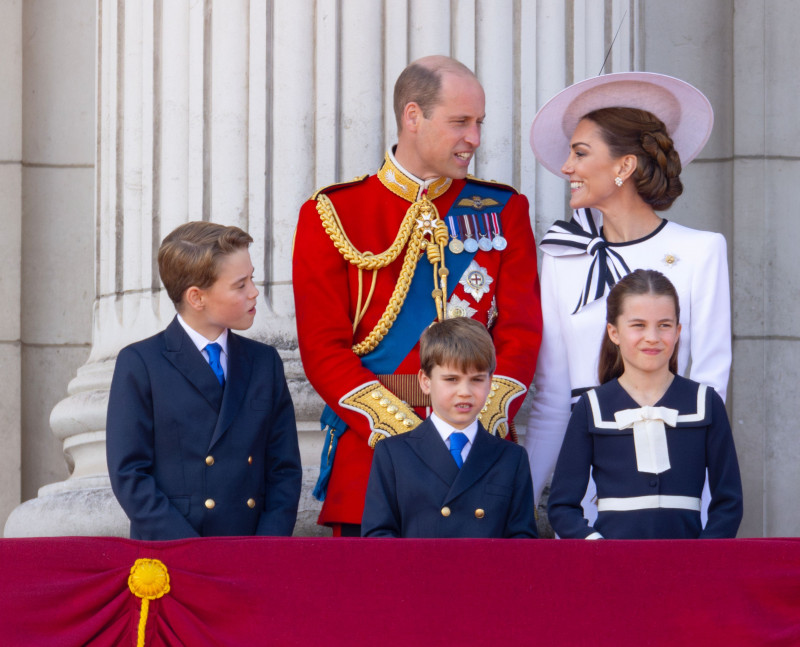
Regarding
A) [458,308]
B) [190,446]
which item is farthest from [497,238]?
[190,446]

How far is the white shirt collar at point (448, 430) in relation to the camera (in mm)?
3805

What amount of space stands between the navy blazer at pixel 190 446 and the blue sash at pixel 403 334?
0.33 m

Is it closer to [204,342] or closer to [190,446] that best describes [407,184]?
[204,342]

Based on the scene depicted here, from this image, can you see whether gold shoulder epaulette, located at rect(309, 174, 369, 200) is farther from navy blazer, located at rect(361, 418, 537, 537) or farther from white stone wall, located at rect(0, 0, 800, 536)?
navy blazer, located at rect(361, 418, 537, 537)

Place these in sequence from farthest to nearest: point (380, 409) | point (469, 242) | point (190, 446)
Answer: point (469, 242), point (380, 409), point (190, 446)

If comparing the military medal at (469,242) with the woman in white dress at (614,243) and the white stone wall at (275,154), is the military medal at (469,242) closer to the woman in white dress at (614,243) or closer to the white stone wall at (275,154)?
the woman in white dress at (614,243)

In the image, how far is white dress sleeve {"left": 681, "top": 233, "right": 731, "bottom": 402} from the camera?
13.5ft

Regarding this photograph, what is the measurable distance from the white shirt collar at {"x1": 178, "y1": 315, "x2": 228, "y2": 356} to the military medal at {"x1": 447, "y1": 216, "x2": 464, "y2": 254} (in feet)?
2.53

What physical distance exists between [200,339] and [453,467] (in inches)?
30.1

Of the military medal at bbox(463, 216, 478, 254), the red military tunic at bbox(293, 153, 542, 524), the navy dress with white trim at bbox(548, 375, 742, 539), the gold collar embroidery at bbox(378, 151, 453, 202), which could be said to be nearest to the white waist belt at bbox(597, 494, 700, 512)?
the navy dress with white trim at bbox(548, 375, 742, 539)

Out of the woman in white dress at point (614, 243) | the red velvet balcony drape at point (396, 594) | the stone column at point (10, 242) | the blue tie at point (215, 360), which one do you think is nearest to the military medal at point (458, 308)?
the woman in white dress at point (614, 243)

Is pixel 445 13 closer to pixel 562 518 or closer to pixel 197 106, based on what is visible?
pixel 197 106

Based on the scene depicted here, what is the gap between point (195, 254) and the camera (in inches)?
156

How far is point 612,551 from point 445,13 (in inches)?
102
